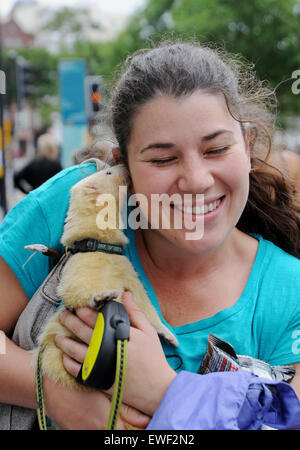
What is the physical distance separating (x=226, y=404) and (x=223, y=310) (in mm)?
413

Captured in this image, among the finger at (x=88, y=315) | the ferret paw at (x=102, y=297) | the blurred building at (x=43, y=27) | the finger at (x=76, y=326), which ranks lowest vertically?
the finger at (x=76, y=326)

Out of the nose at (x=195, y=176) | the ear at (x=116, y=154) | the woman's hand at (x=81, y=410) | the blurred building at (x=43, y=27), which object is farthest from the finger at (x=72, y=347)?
the blurred building at (x=43, y=27)

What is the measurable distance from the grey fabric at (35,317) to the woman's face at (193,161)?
1.22 ft

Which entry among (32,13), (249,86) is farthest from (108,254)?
(32,13)

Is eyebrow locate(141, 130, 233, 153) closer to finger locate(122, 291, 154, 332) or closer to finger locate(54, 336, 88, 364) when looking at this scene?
finger locate(122, 291, 154, 332)

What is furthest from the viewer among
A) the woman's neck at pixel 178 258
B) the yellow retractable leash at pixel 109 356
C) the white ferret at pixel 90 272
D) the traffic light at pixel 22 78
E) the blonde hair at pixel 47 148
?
the traffic light at pixel 22 78

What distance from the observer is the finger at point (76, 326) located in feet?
4.75

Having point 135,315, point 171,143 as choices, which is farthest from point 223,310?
point 171,143

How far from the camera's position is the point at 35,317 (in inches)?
63.3

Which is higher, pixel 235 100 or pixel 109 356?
pixel 235 100

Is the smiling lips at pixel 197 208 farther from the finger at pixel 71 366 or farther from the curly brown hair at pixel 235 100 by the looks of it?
the finger at pixel 71 366

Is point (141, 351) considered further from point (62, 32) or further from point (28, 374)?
point (62, 32)

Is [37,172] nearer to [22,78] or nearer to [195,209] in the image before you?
[195,209]

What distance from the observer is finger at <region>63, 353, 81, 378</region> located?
145 cm
